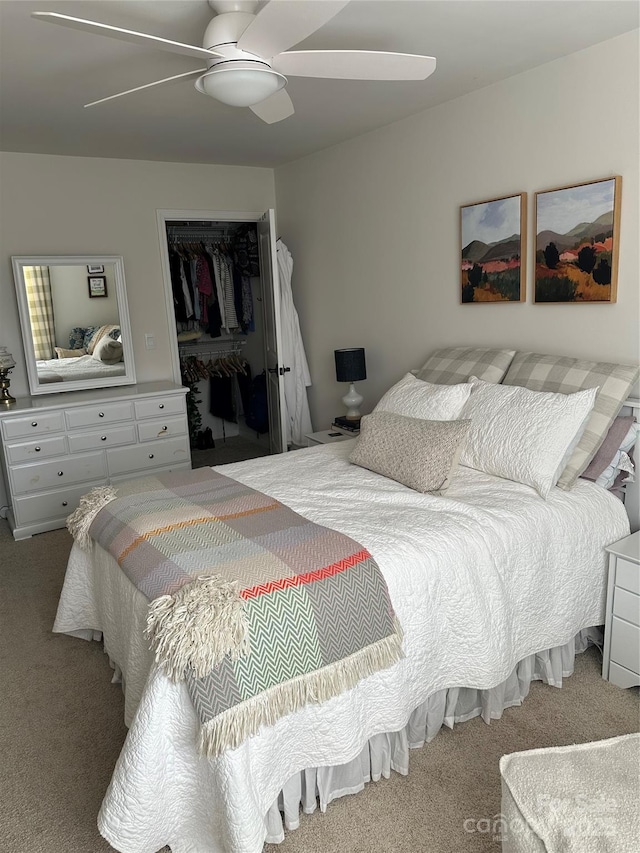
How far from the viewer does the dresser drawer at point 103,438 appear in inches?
161

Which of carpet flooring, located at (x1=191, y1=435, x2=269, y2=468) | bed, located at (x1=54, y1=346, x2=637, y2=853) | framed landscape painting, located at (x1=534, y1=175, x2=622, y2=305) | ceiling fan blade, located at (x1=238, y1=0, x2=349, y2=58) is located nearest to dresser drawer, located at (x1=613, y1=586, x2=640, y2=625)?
bed, located at (x1=54, y1=346, x2=637, y2=853)

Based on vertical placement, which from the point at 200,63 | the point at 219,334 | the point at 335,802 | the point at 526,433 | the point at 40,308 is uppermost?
the point at 200,63

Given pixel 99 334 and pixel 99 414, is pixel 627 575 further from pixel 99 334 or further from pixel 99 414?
pixel 99 334

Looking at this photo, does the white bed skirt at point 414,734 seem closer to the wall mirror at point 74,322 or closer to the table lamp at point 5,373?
the table lamp at point 5,373

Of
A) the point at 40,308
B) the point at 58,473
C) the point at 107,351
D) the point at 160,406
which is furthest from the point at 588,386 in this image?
the point at 40,308

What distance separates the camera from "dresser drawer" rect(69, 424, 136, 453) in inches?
161

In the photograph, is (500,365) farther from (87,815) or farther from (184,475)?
(87,815)

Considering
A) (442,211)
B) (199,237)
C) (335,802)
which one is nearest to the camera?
(335,802)

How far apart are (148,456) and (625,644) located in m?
3.22

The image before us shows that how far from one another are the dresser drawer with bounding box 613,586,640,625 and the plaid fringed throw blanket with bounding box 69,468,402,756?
955mm

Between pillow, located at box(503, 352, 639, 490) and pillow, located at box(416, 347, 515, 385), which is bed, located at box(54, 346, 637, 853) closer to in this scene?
pillow, located at box(503, 352, 639, 490)

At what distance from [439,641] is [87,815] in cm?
119

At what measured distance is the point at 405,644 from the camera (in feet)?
6.18

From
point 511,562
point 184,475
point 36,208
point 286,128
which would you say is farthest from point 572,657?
point 36,208
